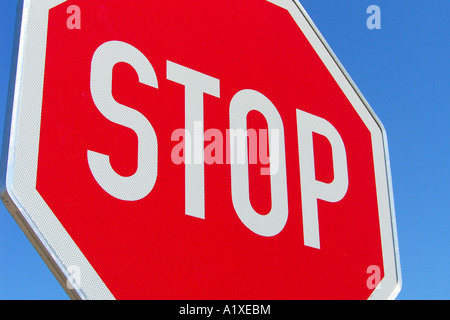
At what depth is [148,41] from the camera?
119 cm

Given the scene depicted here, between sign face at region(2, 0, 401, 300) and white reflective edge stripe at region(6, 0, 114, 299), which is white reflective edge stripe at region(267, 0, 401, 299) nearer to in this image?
sign face at region(2, 0, 401, 300)

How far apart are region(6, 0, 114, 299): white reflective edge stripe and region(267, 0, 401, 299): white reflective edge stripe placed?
720mm

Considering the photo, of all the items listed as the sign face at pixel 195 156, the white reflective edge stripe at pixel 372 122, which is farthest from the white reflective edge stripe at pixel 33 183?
the white reflective edge stripe at pixel 372 122

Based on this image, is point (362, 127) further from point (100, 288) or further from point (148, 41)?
point (100, 288)

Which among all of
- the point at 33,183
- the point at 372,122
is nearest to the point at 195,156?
the point at 33,183

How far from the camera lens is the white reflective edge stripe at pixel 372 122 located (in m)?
1.40

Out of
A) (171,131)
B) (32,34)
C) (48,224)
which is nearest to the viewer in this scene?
(48,224)

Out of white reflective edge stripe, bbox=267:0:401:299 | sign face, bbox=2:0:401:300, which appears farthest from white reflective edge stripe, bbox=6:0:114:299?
white reflective edge stripe, bbox=267:0:401:299

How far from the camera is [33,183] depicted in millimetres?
892

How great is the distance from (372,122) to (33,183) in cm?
91

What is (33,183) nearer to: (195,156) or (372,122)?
(195,156)

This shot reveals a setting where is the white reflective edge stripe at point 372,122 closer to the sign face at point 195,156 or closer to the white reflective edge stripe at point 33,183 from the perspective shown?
the sign face at point 195,156
